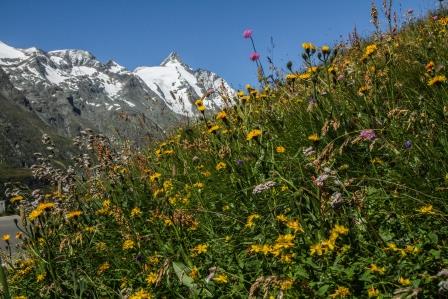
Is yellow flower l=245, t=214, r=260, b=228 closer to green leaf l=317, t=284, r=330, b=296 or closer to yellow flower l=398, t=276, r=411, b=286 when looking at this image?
green leaf l=317, t=284, r=330, b=296

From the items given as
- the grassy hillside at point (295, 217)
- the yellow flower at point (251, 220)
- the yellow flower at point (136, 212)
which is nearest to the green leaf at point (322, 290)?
the grassy hillside at point (295, 217)

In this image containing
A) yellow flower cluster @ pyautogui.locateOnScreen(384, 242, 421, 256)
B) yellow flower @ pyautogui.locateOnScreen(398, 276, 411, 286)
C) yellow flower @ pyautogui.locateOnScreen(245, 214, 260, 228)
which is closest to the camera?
yellow flower @ pyautogui.locateOnScreen(398, 276, 411, 286)

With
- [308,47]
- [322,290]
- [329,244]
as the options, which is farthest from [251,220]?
[308,47]

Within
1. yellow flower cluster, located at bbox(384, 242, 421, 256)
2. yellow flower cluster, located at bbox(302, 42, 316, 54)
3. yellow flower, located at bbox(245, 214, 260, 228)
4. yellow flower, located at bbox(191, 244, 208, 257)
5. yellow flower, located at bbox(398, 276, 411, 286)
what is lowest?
yellow flower, located at bbox(398, 276, 411, 286)

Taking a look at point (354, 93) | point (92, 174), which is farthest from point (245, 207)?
point (92, 174)

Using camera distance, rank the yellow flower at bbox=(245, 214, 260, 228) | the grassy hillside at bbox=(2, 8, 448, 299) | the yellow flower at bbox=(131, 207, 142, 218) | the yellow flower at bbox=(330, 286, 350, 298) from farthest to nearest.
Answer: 1. the yellow flower at bbox=(131, 207, 142, 218)
2. the yellow flower at bbox=(245, 214, 260, 228)
3. the grassy hillside at bbox=(2, 8, 448, 299)
4. the yellow flower at bbox=(330, 286, 350, 298)

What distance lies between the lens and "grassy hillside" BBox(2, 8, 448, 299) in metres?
2.50

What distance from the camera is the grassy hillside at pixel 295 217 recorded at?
2.50m

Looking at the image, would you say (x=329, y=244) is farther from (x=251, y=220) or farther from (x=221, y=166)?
(x=221, y=166)

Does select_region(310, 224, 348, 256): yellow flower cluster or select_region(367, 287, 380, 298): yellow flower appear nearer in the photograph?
select_region(367, 287, 380, 298): yellow flower

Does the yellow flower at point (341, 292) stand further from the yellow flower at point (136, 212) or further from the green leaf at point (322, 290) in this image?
the yellow flower at point (136, 212)

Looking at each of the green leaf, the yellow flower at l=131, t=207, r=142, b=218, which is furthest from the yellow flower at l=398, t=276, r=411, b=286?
the yellow flower at l=131, t=207, r=142, b=218

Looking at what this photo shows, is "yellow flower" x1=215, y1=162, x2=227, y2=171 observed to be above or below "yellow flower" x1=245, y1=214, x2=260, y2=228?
above

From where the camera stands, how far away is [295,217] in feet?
10.8
